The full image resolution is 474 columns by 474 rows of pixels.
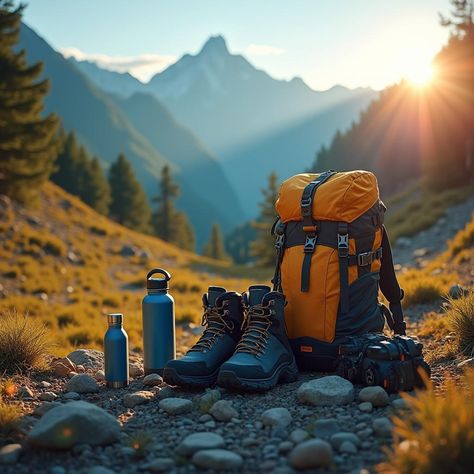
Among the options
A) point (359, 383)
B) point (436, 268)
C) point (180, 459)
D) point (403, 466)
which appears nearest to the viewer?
point (403, 466)

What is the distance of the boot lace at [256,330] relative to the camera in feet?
15.1

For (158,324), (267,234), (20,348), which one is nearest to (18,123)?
(267,234)

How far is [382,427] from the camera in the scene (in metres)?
3.40

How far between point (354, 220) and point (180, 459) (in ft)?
8.87

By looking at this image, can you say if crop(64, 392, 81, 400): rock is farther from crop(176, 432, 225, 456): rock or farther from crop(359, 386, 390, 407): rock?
crop(359, 386, 390, 407): rock

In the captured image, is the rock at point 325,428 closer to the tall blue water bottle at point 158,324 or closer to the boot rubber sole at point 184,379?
the boot rubber sole at point 184,379

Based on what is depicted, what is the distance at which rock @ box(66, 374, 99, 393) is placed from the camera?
4.88 m

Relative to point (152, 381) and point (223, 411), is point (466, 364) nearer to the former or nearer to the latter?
point (223, 411)

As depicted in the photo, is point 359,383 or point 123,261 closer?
point 359,383

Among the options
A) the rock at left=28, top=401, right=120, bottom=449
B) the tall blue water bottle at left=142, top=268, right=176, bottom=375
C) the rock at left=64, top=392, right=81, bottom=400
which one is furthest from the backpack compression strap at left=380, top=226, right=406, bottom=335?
the rock at left=28, top=401, right=120, bottom=449

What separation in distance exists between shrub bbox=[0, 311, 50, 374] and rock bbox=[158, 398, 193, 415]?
1810mm

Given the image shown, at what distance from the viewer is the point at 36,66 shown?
893 inches

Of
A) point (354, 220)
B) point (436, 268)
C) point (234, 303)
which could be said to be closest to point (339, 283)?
point (354, 220)

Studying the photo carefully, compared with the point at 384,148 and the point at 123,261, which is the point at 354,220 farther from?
the point at 384,148
